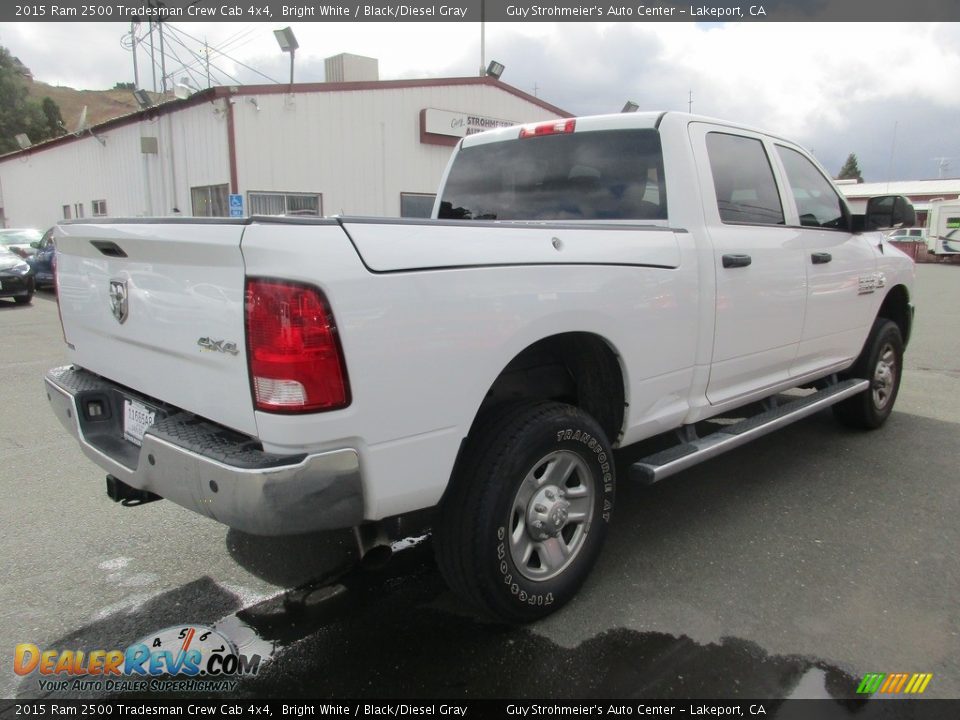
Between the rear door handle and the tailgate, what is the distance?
2.28 meters

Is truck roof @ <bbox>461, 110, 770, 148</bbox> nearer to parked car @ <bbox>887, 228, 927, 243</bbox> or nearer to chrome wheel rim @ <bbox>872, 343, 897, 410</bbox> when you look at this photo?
chrome wheel rim @ <bbox>872, 343, 897, 410</bbox>

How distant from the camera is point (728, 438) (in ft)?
11.4

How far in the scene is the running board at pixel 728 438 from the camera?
9.98 feet

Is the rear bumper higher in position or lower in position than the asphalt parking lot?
higher

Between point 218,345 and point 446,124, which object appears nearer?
point 218,345

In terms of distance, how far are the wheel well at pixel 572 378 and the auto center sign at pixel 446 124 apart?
15.5 meters

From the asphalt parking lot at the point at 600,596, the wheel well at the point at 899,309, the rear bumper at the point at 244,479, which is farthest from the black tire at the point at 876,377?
the rear bumper at the point at 244,479

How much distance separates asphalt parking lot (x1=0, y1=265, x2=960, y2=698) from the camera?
244cm

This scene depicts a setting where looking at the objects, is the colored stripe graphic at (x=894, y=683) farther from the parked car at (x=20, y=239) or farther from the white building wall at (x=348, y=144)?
the parked car at (x=20, y=239)

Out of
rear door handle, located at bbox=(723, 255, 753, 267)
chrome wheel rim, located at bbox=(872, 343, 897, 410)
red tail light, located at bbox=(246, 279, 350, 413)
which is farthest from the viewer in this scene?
chrome wheel rim, located at bbox=(872, 343, 897, 410)

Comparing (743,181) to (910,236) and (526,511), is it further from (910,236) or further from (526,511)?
(910,236)

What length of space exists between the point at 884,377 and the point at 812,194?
1.81 metres

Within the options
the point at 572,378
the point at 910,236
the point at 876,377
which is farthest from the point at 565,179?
the point at 910,236

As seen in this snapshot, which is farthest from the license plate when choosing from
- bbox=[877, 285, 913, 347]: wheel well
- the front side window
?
bbox=[877, 285, 913, 347]: wheel well
